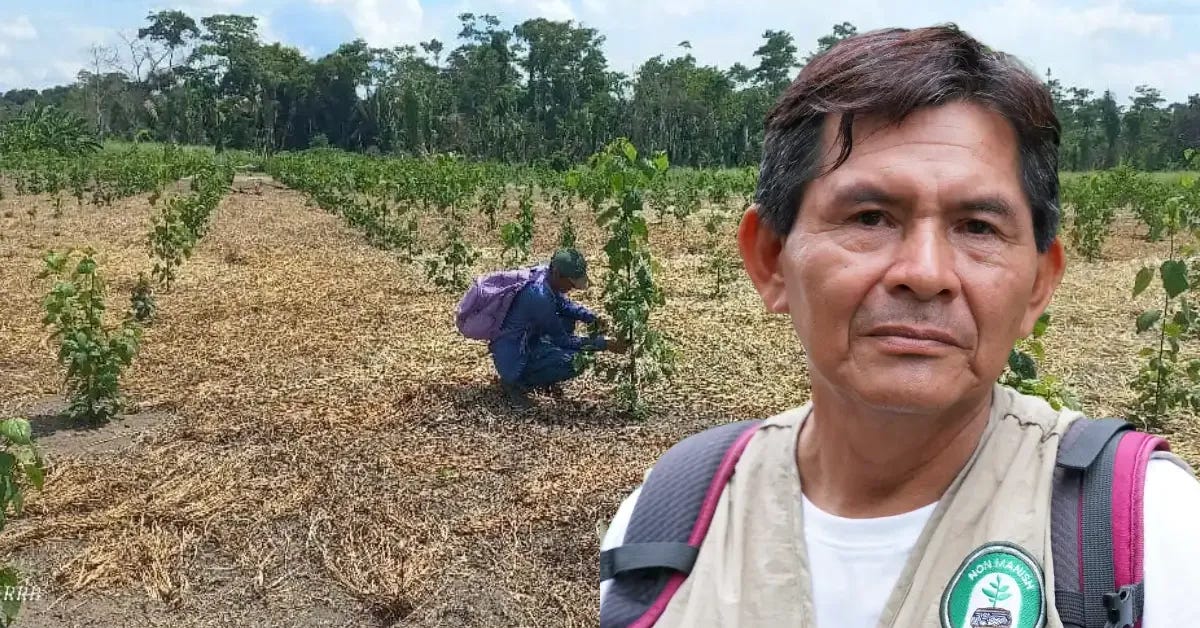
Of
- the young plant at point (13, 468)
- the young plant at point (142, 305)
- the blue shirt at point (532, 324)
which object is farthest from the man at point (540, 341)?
the young plant at point (142, 305)

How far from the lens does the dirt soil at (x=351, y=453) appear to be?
371 centimetres

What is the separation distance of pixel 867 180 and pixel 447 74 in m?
63.9

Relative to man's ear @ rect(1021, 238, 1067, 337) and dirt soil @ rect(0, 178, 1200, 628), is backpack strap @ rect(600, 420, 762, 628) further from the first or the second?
dirt soil @ rect(0, 178, 1200, 628)

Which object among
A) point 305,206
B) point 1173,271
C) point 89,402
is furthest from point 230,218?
point 1173,271

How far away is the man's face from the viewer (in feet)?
3.30

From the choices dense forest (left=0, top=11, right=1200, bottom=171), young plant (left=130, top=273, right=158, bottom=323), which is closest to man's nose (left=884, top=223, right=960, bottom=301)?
young plant (left=130, top=273, right=158, bottom=323)

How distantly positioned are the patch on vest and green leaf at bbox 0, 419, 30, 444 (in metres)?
2.51

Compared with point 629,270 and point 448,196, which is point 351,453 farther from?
point 448,196

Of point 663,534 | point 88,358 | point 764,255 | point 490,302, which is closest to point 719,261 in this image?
point 490,302

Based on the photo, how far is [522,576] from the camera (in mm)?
3789

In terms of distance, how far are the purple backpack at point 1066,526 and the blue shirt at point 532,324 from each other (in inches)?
187

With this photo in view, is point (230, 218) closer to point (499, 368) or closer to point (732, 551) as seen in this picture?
point (499, 368)

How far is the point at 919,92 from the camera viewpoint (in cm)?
103

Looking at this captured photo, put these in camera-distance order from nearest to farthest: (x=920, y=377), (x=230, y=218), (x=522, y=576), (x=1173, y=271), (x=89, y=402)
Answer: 1. (x=920, y=377)
2. (x=522, y=576)
3. (x=1173, y=271)
4. (x=89, y=402)
5. (x=230, y=218)
